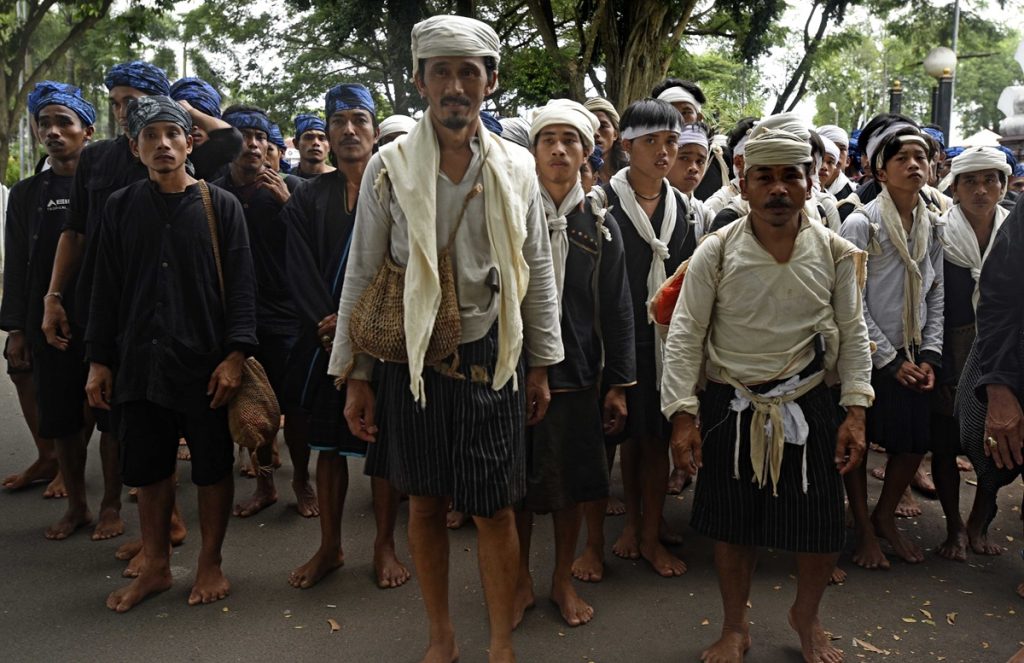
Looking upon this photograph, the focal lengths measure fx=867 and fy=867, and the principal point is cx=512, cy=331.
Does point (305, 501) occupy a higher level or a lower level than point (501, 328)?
lower

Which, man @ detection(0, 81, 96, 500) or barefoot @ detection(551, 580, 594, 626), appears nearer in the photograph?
barefoot @ detection(551, 580, 594, 626)

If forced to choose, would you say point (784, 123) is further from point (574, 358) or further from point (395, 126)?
point (395, 126)

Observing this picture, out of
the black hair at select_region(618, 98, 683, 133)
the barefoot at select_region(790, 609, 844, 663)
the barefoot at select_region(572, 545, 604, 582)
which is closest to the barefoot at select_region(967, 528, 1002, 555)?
the barefoot at select_region(790, 609, 844, 663)

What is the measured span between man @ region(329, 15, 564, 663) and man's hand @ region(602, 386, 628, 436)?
24.9 inches

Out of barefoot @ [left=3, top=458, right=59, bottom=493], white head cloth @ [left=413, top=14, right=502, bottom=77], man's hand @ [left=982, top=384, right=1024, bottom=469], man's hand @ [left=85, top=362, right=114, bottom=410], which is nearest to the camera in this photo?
white head cloth @ [left=413, top=14, right=502, bottom=77]

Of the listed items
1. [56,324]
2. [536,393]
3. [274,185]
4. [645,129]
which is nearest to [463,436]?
[536,393]

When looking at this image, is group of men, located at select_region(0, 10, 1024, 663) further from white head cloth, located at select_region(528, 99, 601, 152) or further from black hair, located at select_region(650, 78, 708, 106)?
black hair, located at select_region(650, 78, 708, 106)

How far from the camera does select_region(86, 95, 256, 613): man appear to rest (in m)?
3.71

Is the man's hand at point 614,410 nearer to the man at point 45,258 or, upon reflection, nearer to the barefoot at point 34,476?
the man at point 45,258

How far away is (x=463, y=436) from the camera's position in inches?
118

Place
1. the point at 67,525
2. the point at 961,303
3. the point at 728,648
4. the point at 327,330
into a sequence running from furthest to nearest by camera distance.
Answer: the point at 67,525 < the point at 961,303 < the point at 327,330 < the point at 728,648

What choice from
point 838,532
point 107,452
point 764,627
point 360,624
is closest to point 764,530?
point 838,532

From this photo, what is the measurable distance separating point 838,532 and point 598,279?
4.46 feet

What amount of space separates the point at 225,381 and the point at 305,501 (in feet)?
4.87
